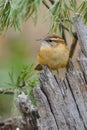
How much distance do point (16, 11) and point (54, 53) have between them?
30 cm

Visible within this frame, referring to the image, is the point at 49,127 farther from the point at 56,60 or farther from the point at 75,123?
the point at 56,60

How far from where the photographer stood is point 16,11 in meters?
2.67

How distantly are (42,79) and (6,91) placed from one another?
427mm

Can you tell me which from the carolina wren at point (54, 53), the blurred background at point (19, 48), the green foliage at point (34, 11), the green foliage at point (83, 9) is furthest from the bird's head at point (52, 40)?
the blurred background at point (19, 48)

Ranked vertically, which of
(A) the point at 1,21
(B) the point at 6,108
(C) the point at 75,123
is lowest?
(B) the point at 6,108

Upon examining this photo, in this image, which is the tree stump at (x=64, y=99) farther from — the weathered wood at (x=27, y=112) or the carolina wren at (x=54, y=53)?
the carolina wren at (x=54, y=53)

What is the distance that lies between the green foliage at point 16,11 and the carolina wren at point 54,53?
19cm

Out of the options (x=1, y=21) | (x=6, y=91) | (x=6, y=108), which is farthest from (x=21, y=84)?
(x=6, y=108)

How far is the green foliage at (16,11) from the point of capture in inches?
105

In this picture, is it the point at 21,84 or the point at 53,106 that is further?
the point at 21,84

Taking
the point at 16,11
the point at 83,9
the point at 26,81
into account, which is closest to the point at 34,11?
the point at 16,11

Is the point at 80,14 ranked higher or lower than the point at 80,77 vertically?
higher

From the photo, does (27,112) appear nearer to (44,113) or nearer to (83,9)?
(44,113)

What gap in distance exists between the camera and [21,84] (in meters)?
2.91
